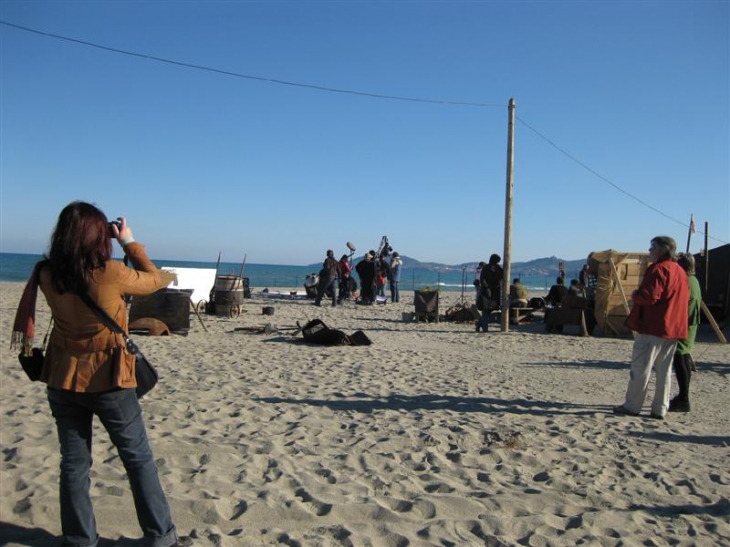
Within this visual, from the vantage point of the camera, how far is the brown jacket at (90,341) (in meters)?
2.96

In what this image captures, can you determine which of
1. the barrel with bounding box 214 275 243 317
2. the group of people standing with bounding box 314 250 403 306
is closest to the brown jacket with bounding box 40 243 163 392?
the barrel with bounding box 214 275 243 317

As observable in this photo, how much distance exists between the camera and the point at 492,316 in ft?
55.0

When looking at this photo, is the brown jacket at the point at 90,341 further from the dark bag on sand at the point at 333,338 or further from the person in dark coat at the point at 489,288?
the person in dark coat at the point at 489,288

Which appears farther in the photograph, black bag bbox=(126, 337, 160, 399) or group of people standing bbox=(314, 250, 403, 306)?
group of people standing bbox=(314, 250, 403, 306)

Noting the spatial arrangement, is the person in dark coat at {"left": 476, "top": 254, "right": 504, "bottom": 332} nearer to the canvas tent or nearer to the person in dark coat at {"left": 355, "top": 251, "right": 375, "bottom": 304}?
the canvas tent

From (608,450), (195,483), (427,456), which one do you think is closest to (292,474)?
(195,483)

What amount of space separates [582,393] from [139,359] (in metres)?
5.85

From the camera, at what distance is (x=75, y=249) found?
2934 millimetres

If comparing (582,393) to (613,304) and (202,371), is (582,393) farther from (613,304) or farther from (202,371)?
(613,304)

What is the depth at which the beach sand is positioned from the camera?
3.58 meters

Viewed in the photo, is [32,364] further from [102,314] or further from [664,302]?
[664,302]

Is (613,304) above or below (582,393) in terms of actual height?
above

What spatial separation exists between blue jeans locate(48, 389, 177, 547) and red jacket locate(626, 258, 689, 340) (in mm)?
4697

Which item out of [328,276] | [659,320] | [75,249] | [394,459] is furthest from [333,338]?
[328,276]
